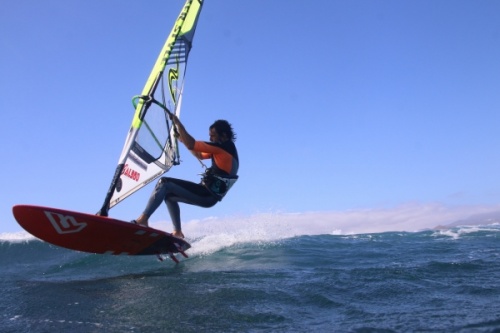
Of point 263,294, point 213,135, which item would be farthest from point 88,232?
point 263,294

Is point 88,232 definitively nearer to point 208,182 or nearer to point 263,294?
point 208,182

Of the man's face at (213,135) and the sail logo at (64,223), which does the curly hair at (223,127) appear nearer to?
the man's face at (213,135)

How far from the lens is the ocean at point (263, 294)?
9.99ft

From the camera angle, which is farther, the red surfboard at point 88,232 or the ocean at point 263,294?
the red surfboard at point 88,232

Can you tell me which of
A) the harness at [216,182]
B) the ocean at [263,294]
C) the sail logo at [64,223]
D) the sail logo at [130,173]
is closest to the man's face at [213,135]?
the harness at [216,182]

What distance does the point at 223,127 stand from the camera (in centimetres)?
596

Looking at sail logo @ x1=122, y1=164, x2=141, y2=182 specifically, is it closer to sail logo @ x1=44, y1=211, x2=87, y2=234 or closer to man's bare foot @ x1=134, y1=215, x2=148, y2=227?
man's bare foot @ x1=134, y1=215, x2=148, y2=227

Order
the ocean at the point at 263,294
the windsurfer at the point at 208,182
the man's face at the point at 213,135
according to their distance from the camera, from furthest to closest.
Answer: the man's face at the point at 213,135 < the windsurfer at the point at 208,182 < the ocean at the point at 263,294

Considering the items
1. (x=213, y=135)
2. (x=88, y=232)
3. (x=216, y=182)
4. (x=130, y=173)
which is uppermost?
(x=213, y=135)

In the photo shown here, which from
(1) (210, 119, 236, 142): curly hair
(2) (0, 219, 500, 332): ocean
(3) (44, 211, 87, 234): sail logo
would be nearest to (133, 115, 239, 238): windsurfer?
(1) (210, 119, 236, 142): curly hair

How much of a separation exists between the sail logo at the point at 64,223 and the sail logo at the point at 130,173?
3.25 feet

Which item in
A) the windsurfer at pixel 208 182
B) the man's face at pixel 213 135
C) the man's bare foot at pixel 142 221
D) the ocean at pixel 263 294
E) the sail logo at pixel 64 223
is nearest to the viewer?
the ocean at pixel 263 294

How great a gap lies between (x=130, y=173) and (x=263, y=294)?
9.88 feet

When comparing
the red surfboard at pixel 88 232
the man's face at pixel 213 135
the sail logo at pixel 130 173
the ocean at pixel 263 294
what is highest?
the man's face at pixel 213 135
